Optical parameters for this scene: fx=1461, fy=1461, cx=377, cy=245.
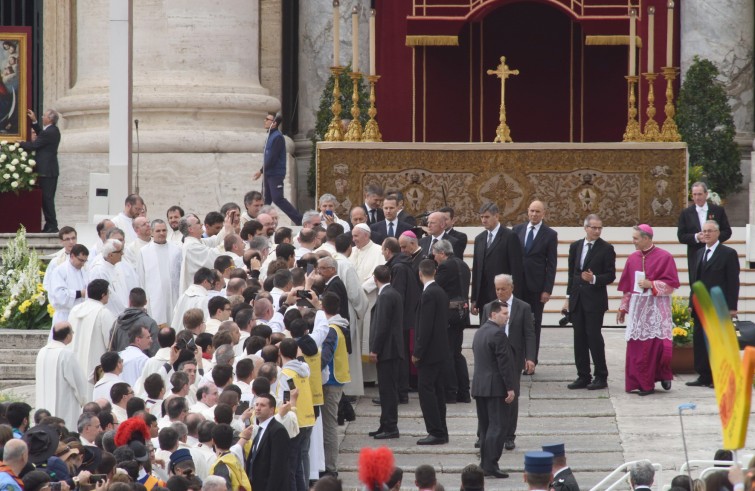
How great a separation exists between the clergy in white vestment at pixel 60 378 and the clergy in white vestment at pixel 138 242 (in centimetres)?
243

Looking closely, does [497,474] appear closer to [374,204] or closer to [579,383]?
[579,383]

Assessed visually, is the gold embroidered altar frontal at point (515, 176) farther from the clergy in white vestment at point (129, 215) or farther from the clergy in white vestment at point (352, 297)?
the clergy in white vestment at point (352, 297)

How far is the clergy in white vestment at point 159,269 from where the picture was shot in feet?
47.3

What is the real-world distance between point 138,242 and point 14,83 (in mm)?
7994

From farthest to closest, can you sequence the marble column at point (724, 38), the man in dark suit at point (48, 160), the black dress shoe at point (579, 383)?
the marble column at point (724, 38), the man in dark suit at point (48, 160), the black dress shoe at point (579, 383)

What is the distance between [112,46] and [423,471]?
870cm

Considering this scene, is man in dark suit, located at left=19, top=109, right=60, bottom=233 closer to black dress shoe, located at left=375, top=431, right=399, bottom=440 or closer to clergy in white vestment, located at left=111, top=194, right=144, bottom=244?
clergy in white vestment, located at left=111, top=194, right=144, bottom=244

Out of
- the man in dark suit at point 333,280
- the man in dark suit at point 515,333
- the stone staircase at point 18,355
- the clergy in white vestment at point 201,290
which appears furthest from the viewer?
the stone staircase at point 18,355

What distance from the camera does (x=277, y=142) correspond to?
58.4 feet

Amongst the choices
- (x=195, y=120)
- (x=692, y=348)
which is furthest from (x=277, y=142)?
(x=692, y=348)

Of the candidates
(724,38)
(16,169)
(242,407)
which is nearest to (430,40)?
(724,38)

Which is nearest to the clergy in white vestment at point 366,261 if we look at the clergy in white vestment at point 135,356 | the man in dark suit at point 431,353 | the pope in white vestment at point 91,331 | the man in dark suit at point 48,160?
the man in dark suit at point 431,353

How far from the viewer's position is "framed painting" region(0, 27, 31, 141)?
21328mm

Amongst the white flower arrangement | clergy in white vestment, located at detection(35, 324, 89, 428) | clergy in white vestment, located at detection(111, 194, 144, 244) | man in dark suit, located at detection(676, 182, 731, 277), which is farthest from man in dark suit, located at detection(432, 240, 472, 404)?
the white flower arrangement
